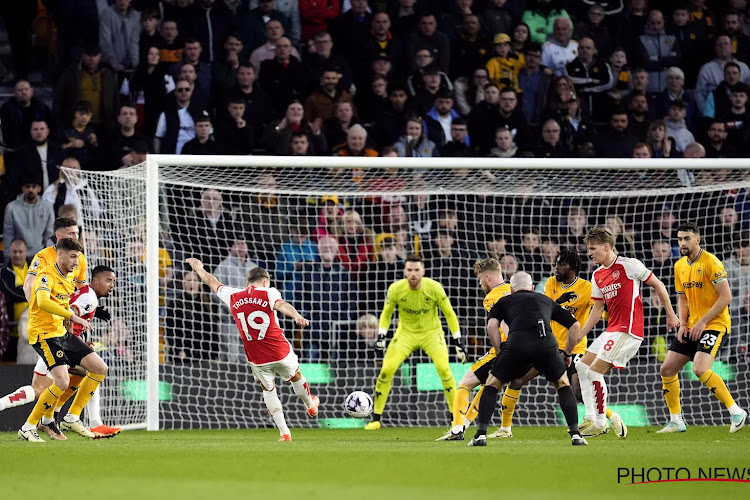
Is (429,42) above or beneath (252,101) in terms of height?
above

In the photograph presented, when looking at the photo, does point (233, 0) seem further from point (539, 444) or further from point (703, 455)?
point (703, 455)

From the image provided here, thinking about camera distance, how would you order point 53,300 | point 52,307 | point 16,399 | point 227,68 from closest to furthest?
1. point 52,307
2. point 53,300
3. point 16,399
4. point 227,68

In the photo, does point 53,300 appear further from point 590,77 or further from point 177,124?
point 590,77

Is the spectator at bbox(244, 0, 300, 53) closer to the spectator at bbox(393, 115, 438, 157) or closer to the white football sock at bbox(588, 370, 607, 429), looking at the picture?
the spectator at bbox(393, 115, 438, 157)

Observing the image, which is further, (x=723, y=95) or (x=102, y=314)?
(x=723, y=95)

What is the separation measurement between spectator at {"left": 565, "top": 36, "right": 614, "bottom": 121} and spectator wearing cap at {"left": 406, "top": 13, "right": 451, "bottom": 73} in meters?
1.92

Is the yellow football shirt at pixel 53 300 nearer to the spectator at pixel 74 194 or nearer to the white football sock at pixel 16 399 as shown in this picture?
the white football sock at pixel 16 399

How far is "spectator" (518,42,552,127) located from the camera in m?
16.9

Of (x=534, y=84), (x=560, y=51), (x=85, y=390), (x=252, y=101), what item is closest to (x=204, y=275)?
(x=85, y=390)

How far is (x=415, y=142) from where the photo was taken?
15.6 metres

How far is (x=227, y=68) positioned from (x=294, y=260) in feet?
11.4

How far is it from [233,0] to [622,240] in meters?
6.83

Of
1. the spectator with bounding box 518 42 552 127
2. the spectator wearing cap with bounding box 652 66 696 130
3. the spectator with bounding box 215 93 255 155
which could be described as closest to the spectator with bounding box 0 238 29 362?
the spectator with bounding box 215 93 255 155

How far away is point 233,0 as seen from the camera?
1709cm
